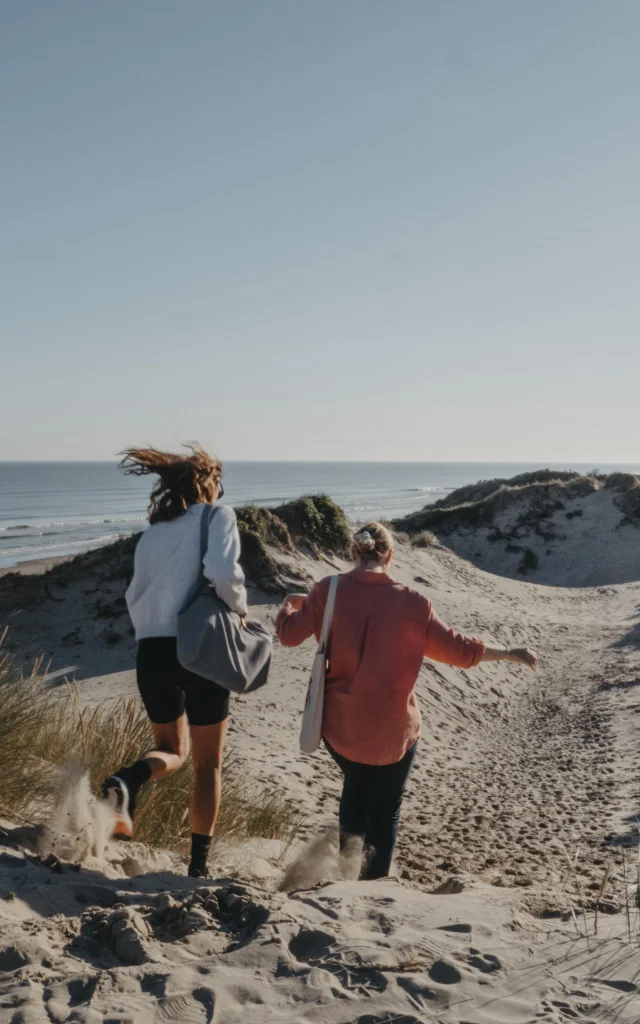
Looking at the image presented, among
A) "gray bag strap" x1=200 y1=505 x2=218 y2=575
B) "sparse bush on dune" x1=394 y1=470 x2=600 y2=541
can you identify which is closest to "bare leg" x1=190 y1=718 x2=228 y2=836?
"gray bag strap" x1=200 y1=505 x2=218 y2=575

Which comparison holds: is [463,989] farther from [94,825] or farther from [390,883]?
[94,825]

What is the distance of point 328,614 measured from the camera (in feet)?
12.3

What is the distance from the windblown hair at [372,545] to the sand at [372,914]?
4.93 feet

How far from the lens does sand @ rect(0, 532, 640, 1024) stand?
2537 millimetres

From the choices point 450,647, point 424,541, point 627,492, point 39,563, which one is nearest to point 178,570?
point 450,647

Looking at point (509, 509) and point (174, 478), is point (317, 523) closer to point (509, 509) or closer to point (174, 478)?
point (174, 478)

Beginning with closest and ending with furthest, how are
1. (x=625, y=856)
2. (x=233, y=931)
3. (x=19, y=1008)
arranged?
1. (x=19, y=1008)
2. (x=233, y=931)
3. (x=625, y=856)

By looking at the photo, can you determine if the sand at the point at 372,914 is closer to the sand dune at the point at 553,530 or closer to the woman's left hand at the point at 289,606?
the woman's left hand at the point at 289,606

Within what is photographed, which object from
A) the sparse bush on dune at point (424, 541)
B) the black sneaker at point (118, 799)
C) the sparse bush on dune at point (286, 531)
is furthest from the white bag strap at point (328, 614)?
the sparse bush on dune at point (424, 541)

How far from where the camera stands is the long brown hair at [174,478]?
12.1 feet

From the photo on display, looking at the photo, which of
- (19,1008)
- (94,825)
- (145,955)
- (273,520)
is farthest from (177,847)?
(273,520)

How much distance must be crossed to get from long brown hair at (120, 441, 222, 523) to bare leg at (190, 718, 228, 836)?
98 cm

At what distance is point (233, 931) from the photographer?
304 cm

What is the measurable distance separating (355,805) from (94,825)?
1.26m
